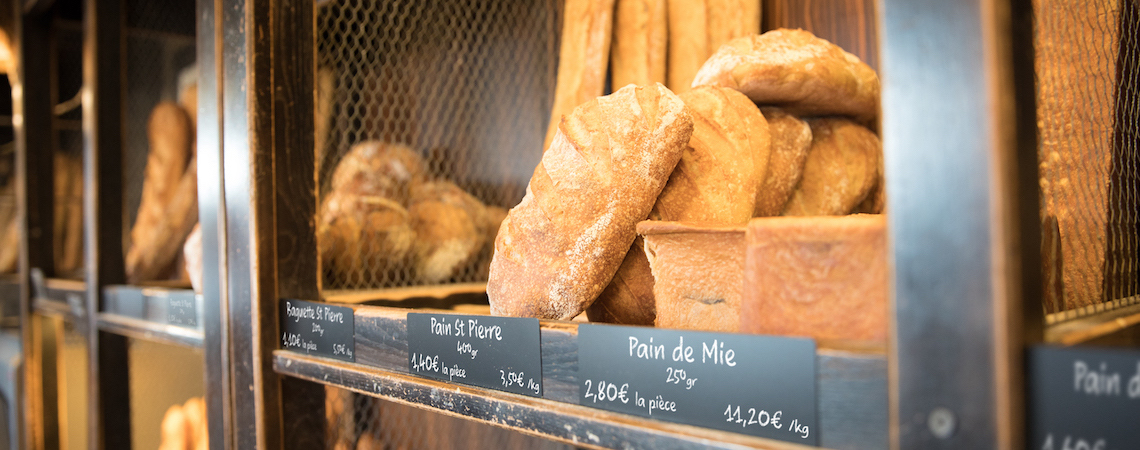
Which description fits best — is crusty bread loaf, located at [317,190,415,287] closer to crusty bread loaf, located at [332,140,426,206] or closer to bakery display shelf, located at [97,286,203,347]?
crusty bread loaf, located at [332,140,426,206]

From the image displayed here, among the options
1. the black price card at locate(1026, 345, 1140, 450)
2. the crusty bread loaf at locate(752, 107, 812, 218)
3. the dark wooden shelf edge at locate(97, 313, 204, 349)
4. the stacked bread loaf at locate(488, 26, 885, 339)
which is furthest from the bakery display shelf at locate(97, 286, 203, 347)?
the black price card at locate(1026, 345, 1140, 450)

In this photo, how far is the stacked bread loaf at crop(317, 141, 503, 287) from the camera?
1422 millimetres

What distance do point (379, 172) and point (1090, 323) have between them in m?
1.34

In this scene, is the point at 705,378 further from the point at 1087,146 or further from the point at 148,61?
the point at 148,61

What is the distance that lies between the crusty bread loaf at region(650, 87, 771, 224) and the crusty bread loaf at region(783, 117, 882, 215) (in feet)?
0.46

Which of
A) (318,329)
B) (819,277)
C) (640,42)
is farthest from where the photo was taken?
(640,42)

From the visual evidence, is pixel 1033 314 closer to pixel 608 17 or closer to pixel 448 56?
pixel 608 17

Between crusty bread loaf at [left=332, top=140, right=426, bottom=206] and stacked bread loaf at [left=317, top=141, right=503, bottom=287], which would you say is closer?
stacked bread loaf at [left=317, top=141, right=503, bottom=287]

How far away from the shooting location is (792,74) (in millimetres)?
878

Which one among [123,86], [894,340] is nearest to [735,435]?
[894,340]

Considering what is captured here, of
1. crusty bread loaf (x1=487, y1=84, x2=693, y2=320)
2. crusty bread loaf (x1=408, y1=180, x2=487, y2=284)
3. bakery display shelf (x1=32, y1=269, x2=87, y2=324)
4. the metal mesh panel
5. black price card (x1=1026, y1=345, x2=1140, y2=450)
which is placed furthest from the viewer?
the metal mesh panel

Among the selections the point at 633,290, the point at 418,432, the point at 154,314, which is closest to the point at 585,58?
the point at 633,290

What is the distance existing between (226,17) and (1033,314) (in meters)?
1.27

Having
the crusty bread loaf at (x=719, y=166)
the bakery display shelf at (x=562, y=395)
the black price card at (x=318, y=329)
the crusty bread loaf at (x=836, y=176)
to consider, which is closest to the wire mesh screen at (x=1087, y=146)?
the crusty bread loaf at (x=836, y=176)
